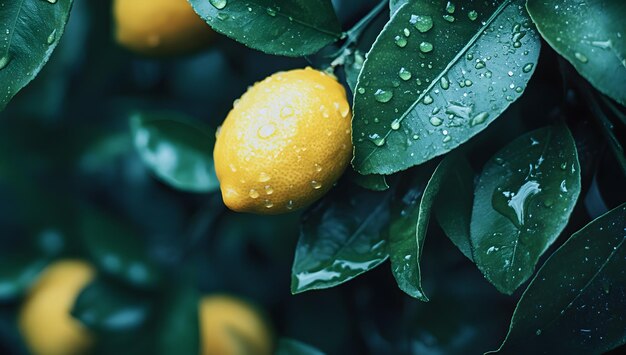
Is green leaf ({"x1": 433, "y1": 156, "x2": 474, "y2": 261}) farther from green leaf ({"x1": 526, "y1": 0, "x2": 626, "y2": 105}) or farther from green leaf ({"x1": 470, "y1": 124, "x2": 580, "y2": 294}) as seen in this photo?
green leaf ({"x1": 526, "y1": 0, "x2": 626, "y2": 105})

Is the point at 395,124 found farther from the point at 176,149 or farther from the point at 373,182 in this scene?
the point at 176,149

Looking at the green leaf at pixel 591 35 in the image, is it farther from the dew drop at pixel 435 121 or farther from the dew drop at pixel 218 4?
the dew drop at pixel 218 4

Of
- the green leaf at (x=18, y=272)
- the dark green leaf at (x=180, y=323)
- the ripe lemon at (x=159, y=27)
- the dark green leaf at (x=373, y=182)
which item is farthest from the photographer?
the green leaf at (x=18, y=272)

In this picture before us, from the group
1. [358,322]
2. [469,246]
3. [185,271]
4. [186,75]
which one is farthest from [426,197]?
[186,75]

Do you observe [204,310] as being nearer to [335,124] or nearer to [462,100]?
[335,124]

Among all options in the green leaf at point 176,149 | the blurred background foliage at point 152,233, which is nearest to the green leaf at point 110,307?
the blurred background foliage at point 152,233

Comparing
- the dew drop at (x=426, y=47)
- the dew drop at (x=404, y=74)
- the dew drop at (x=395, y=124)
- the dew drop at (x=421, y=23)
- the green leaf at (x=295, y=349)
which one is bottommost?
the green leaf at (x=295, y=349)

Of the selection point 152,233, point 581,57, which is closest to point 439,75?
point 581,57
